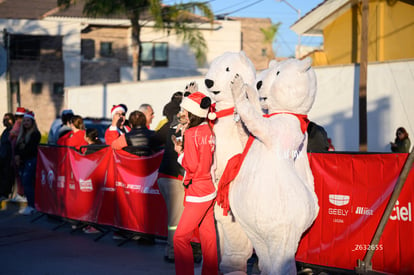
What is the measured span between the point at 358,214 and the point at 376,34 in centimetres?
1706

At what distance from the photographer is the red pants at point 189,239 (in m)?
6.09

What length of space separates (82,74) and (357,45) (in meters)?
24.1

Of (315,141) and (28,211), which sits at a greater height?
(315,141)

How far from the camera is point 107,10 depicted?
34250 mm

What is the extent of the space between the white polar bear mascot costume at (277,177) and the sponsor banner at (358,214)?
980mm

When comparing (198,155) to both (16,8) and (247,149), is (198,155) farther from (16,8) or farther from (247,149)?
(16,8)

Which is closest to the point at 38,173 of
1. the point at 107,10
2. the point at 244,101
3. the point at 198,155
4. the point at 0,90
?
the point at 198,155

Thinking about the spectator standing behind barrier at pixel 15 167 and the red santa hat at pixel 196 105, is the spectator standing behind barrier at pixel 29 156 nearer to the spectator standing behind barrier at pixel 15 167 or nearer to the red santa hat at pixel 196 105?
the spectator standing behind barrier at pixel 15 167

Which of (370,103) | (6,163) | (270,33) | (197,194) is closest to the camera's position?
(197,194)

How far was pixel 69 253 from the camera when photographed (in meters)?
8.63

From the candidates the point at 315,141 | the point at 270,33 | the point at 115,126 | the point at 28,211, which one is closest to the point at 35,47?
the point at 270,33

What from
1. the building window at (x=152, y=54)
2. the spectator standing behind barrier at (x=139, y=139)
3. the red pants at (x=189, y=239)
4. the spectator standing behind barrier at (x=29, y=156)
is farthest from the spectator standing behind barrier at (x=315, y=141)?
the building window at (x=152, y=54)

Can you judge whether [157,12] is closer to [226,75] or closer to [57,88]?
[57,88]

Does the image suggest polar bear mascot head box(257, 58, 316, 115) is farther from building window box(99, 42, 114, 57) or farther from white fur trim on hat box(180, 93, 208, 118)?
building window box(99, 42, 114, 57)
